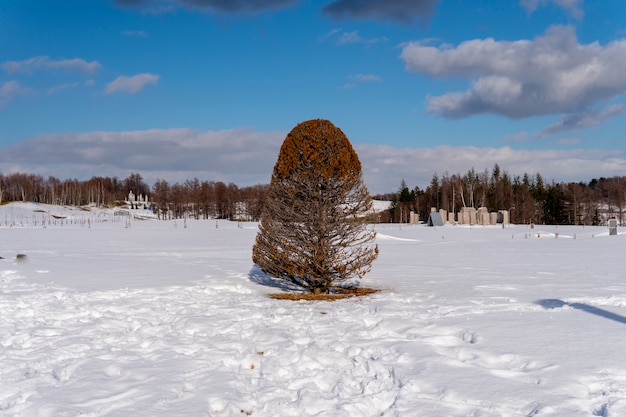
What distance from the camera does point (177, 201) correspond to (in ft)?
311

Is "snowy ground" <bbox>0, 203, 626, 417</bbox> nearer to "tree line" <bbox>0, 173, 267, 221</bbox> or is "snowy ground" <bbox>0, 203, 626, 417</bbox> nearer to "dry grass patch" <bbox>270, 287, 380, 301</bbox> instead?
"dry grass patch" <bbox>270, 287, 380, 301</bbox>

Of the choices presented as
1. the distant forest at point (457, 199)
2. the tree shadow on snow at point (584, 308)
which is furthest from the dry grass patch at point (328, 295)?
the distant forest at point (457, 199)

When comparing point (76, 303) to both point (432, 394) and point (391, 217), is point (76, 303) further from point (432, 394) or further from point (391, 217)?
point (391, 217)

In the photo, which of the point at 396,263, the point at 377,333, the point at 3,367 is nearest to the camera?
the point at 3,367

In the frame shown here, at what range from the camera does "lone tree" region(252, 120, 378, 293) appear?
38.8 ft

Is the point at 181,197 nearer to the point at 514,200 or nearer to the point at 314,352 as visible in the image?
the point at 514,200

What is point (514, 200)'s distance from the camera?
81250 mm

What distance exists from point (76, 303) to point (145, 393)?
6.37 metres

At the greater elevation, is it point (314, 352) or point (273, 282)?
point (314, 352)

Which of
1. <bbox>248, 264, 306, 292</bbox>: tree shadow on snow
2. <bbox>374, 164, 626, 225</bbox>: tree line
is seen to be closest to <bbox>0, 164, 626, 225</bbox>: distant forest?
<bbox>374, 164, 626, 225</bbox>: tree line

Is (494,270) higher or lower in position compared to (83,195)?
lower

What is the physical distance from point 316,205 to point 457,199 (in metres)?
78.9

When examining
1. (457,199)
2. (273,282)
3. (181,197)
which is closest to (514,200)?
(457,199)

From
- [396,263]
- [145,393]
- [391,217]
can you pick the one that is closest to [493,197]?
[391,217]
